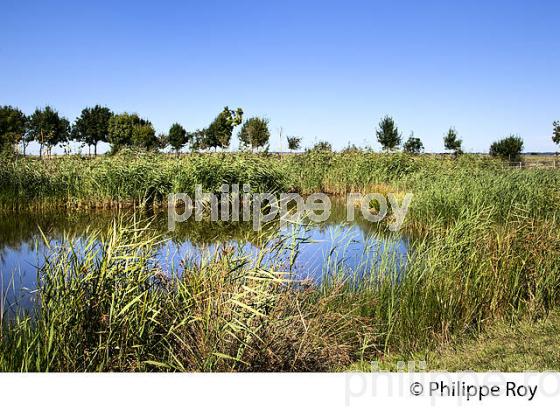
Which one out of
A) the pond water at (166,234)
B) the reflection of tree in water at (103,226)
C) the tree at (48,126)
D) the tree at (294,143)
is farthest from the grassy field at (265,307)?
the tree at (48,126)

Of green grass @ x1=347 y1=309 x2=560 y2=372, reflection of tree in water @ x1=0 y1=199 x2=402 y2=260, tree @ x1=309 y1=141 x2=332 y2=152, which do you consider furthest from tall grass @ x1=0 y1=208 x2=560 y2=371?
tree @ x1=309 y1=141 x2=332 y2=152

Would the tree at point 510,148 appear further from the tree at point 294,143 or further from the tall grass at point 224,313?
the tall grass at point 224,313

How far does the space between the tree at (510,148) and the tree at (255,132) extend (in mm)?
16136

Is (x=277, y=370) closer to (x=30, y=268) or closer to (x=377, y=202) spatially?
(x=30, y=268)

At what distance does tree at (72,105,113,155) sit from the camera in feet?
150

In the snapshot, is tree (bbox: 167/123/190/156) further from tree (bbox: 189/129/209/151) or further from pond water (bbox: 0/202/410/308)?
pond water (bbox: 0/202/410/308)

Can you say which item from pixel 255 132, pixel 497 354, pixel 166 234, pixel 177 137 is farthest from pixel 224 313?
pixel 177 137

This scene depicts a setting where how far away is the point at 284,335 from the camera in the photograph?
3244 mm

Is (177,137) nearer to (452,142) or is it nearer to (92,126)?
(92,126)

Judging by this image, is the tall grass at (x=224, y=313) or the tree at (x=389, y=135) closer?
the tall grass at (x=224, y=313)

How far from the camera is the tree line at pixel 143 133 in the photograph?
105 ft
